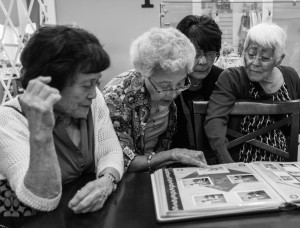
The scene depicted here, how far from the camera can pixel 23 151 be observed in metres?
0.88

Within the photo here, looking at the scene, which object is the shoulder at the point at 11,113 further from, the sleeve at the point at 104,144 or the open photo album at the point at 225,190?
the open photo album at the point at 225,190

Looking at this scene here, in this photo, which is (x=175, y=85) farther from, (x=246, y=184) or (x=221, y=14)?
(x=221, y=14)

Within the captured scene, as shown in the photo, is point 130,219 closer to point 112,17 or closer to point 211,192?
point 211,192

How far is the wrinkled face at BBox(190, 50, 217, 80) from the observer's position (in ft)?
5.50

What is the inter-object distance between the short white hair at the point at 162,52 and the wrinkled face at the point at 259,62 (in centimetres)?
29

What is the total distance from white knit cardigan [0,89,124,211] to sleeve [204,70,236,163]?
18.7 inches

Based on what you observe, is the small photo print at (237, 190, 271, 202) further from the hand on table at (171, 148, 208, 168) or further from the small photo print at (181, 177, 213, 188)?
the hand on table at (171, 148, 208, 168)

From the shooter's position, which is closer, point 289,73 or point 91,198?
point 91,198

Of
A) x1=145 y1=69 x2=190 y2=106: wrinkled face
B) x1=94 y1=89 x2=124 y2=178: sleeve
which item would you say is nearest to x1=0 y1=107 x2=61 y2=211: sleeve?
x1=94 y1=89 x2=124 y2=178: sleeve


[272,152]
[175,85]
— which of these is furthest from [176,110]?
[272,152]

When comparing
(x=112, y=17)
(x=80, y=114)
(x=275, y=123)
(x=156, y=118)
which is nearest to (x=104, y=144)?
(x=80, y=114)

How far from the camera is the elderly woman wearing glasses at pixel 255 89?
142 cm

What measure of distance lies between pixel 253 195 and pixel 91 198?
423mm

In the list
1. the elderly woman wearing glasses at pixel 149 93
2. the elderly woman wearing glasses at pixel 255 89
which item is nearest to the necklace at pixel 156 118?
the elderly woman wearing glasses at pixel 149 93
